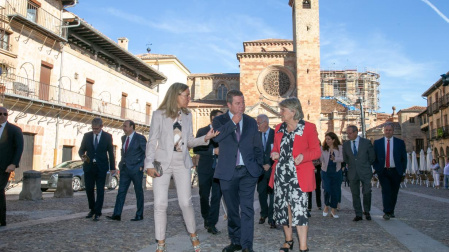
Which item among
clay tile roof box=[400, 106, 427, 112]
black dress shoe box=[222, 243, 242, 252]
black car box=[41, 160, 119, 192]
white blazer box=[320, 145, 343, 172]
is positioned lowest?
black dress shoe box=[222, 243, 242, 252]

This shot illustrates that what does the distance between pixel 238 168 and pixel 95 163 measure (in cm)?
366

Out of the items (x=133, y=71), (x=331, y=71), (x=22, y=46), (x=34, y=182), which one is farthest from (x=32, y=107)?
(x=331, y=71)

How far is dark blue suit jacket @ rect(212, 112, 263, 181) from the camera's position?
3950mm

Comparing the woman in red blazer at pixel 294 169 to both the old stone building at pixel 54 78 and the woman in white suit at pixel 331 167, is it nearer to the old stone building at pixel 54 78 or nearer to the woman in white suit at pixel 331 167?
the woman in white suit at pixel 331 167

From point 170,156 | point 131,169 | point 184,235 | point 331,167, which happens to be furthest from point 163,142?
point 331,167

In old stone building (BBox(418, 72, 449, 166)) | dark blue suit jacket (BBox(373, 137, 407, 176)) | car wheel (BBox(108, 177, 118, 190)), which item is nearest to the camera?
dark blue suit jacket (BBox(373, 137, 407, 176))

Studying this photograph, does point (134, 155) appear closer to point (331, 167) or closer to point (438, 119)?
point (331, 167)

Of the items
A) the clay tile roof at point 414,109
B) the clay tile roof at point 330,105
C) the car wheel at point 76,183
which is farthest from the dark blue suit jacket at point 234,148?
the clay tile roof at point 414,109

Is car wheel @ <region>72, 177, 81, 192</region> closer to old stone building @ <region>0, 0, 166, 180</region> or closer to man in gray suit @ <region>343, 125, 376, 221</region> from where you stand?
old stone building @ <region>0, 0, 166, 180</region>

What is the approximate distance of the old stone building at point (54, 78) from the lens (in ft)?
55.2

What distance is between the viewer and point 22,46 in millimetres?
17531

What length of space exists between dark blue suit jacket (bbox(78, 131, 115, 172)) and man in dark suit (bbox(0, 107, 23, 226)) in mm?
1048

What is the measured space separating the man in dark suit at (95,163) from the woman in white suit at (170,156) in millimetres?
3058

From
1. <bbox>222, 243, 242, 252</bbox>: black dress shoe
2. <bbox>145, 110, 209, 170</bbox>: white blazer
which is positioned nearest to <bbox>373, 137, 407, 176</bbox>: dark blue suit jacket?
<bbox>222, 243, 242, 252</bbox>: black dress shoe
